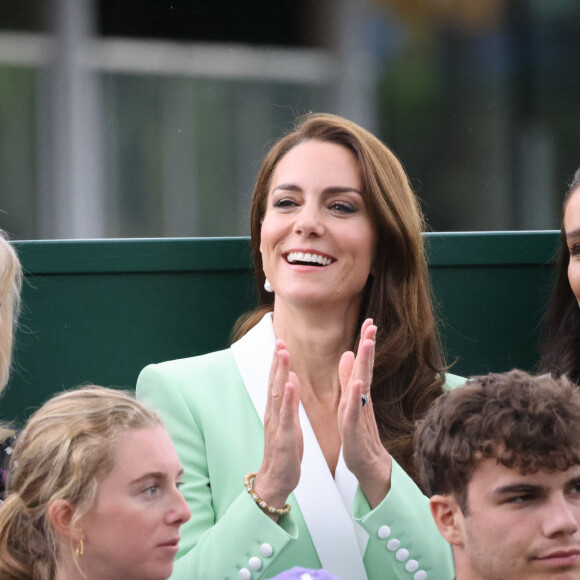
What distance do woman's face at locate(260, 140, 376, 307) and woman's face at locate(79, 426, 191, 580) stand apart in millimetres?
783

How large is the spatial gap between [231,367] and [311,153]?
0.55 m

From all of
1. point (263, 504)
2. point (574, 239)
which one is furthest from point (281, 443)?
point (574, 239)

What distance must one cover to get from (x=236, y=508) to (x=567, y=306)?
109cm

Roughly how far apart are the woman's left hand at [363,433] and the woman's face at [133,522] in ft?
1.33

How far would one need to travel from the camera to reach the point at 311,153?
9.03 ft

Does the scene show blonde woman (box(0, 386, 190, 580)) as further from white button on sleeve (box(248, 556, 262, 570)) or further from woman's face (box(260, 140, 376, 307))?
woman's face (box(260, 140, 376, 307))

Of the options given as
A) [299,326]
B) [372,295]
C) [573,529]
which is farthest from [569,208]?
[573,529]

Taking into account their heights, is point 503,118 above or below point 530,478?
above

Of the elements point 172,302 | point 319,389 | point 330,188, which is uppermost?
point 330,188

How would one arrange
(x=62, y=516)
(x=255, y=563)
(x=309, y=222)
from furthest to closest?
(x=309, y=222) < (x=255, y=563) < (x=62, y=516)

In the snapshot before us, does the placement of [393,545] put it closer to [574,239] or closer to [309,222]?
[309,222]

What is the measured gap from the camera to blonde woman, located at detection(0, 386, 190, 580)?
1.88m

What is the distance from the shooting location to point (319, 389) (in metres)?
2.67

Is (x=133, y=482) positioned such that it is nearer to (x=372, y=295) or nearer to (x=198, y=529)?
(x=198, y=529)
